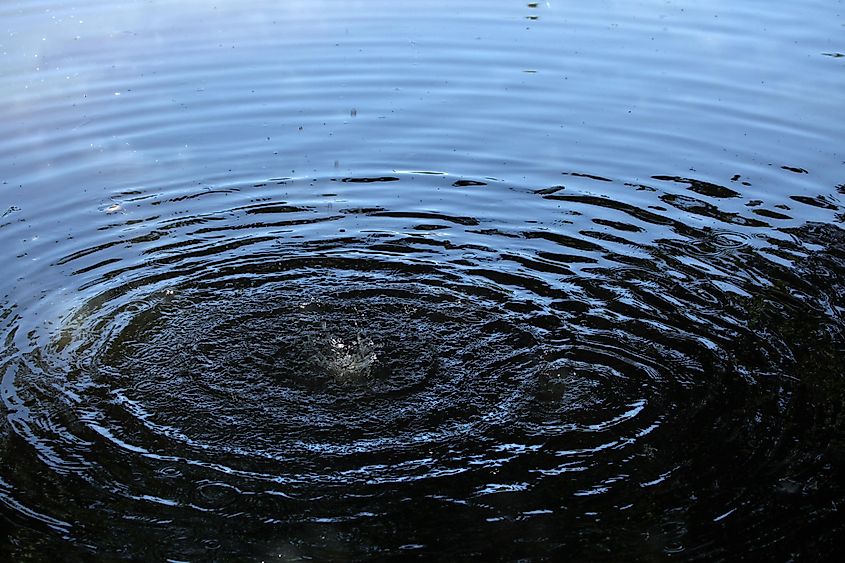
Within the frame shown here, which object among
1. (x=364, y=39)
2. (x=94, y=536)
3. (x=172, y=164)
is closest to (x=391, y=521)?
(x=94, y=536)

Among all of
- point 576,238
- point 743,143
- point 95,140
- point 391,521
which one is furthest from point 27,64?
point 391,521

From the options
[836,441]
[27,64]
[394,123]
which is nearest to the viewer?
[836,441]

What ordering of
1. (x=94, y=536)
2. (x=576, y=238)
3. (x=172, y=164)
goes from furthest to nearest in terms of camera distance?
(x=172, y=164), (x=576, y=238), (x=94, y=536)

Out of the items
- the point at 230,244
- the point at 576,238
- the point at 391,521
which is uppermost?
the point at 230,244

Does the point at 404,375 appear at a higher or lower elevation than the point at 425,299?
lower

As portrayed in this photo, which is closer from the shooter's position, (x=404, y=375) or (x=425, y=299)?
(x=404, y=375)

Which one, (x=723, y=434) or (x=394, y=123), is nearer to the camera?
(x=723, y=434)

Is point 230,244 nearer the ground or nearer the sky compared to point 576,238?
nearer the sky

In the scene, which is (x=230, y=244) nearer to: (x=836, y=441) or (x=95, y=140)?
(x=95, y=140)
